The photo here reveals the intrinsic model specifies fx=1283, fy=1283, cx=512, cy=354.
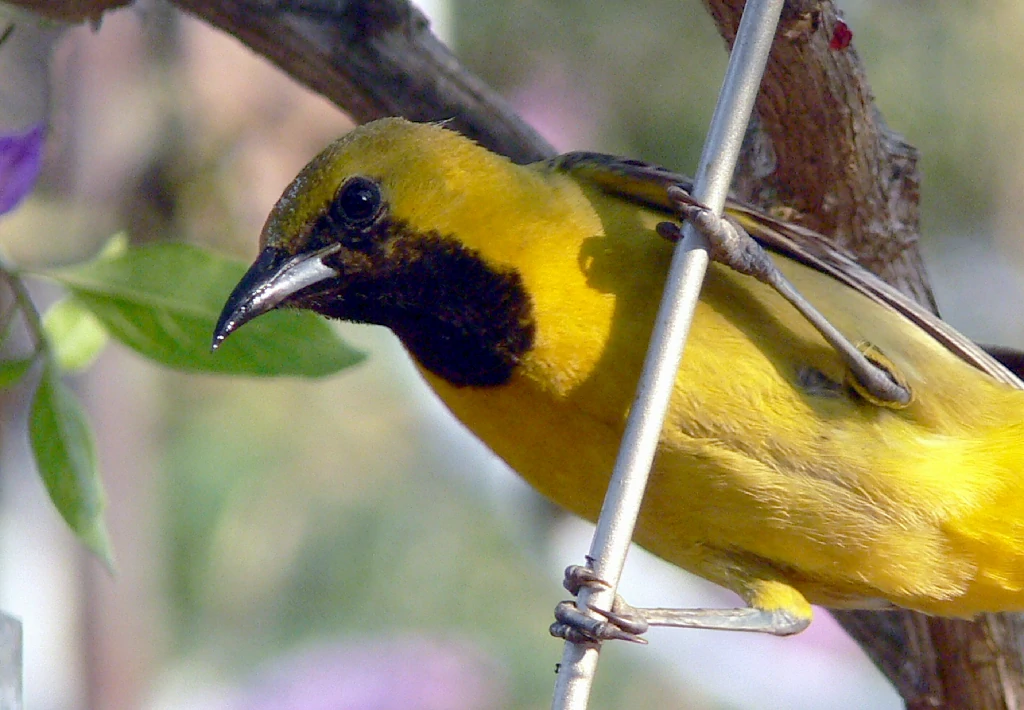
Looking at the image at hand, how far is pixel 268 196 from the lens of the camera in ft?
14.8

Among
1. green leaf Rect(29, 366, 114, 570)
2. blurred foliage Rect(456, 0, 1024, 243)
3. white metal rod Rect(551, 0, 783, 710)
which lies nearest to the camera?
white metal rod Rect(551, 0, 783, 710)

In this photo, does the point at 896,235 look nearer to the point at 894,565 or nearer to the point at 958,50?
the point at 894,565

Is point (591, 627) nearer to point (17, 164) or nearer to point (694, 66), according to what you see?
point (17, 164)

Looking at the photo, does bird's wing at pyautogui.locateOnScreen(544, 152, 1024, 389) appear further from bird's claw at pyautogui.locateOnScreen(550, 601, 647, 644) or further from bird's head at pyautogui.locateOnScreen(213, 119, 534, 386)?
bird's claw at pyautogui.locateOnScreen(550, 601, 647, 644)

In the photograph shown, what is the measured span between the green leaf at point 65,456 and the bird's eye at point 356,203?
42 centimetres

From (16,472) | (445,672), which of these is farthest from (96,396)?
(445,672)

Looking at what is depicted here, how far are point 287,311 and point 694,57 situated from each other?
468 cm

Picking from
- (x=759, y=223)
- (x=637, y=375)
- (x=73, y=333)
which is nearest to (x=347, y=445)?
(x=73, y=333)

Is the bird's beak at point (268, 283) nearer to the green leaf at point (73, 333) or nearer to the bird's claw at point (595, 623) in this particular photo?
the green leaf at point (73, 333)

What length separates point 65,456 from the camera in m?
1.64

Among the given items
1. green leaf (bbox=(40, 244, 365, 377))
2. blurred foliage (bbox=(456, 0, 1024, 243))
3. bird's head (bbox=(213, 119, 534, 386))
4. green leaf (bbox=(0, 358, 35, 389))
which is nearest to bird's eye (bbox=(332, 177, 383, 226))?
bird's head (bbox=(213, 119, 534, 386))

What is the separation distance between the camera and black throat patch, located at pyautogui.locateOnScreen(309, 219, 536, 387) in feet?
5.60

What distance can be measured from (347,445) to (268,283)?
207 inches

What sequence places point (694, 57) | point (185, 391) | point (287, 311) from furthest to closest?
point (185, 391)
point (694, 57)
point (287, 311)
